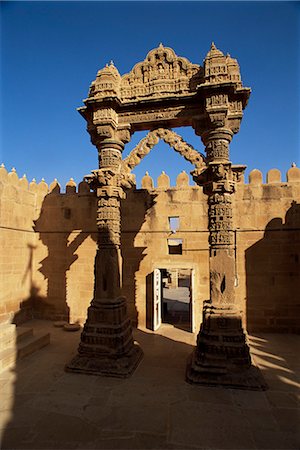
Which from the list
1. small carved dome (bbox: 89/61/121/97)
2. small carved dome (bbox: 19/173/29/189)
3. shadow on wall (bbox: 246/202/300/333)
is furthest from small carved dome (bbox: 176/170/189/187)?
small carved dome (bbox: 19/173/29/189)

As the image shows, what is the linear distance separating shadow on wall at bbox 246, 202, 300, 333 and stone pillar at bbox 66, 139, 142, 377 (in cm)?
458

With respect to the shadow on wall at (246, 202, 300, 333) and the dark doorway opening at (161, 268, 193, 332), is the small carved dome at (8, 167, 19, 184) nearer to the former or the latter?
the dark doorway opening at (161, 268, 193, 332)

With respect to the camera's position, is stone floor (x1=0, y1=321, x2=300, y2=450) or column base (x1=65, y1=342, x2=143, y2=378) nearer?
stone floor (x1=0, y1=321, x2=300, y2=450)

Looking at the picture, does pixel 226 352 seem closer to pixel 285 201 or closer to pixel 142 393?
pixel 142 393

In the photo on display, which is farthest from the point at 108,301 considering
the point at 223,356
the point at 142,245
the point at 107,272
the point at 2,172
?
the point at 2,172

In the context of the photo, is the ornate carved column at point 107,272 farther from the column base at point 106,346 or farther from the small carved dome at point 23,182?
the small carved dome at point 23,182

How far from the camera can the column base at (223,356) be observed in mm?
5285

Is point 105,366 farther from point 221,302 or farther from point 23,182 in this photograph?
point 23,182

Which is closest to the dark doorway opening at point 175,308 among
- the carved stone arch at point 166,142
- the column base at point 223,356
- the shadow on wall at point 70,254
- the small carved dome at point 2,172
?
the shadow on wall at point 70,254

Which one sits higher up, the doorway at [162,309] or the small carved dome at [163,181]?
the small carved dome at [163,181]

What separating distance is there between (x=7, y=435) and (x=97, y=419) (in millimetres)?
1274

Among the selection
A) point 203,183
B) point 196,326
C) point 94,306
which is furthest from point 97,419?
point 196,326

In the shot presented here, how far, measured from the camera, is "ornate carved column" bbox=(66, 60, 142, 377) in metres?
6.04

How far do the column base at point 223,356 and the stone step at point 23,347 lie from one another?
4.14 metres
